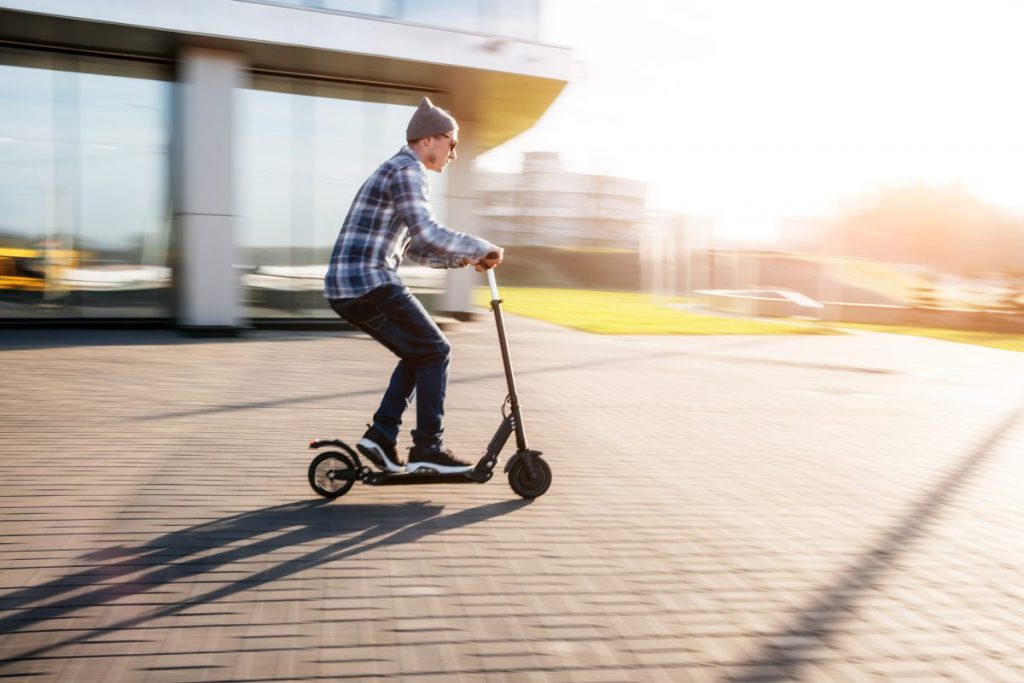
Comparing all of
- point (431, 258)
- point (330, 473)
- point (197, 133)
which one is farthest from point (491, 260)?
point (197, 133)

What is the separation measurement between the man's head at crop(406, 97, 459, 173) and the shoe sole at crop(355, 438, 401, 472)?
56.6 inches

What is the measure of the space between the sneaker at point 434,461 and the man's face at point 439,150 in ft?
4.77

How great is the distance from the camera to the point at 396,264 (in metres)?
4.62

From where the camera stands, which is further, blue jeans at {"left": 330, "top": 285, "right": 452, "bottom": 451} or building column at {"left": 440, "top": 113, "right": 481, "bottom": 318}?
building column at {"left": 440, "top": 113, "right": 481, "bottom": 318}

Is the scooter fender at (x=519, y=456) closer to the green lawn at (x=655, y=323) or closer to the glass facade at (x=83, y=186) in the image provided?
the glass facade at (x=83, y=186)

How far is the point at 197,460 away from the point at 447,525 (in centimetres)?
193

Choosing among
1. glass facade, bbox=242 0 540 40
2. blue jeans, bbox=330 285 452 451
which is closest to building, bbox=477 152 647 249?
glass facade, bbox=242 0 540 40

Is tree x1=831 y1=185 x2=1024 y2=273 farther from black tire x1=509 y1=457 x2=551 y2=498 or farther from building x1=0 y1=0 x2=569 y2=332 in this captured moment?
black tire x1=509 y1=457 x2=551 y2=498

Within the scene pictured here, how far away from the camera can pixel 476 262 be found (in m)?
4.47

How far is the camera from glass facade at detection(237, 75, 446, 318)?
14711mm

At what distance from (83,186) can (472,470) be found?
11.6 metres

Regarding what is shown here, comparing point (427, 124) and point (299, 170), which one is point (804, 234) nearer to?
point (299, 170)

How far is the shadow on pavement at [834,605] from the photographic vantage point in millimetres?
2990

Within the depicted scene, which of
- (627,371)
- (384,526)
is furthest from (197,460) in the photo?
(627,371)
